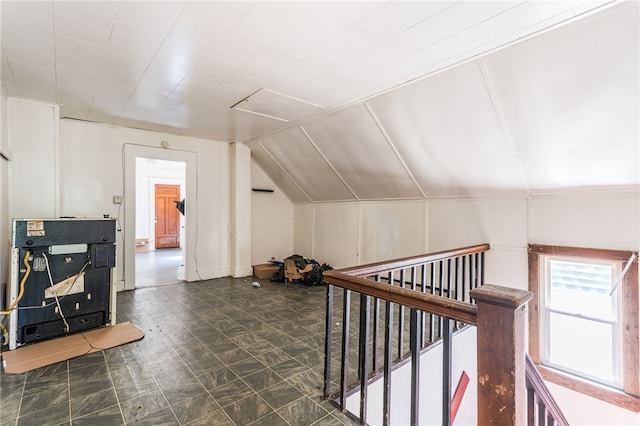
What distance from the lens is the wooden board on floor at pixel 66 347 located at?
2.32 meters

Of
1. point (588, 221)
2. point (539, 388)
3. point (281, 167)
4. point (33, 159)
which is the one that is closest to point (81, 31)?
point (33, 159)

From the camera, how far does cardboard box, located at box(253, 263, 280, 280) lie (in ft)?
17.6

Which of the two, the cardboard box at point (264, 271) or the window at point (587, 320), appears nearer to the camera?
A: the window at point (587, 320)

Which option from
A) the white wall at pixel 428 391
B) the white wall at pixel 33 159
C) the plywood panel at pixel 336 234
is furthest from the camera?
the plywood panel at pixel 336 234

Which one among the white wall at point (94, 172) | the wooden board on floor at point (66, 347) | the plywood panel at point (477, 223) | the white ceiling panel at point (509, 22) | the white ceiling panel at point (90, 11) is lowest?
the wooden board on floor at point (66, 347)

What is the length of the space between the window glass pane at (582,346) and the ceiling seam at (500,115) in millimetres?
1568

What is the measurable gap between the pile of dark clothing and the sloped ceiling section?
1814mm

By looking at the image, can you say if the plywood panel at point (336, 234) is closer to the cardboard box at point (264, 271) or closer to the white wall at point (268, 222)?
the white wall at point (268, 222)

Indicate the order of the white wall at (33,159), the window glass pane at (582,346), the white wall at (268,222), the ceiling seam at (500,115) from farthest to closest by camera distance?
the white wall at (268,222) < the white wall at (33,159) < the window glass pane at (582,346) < the ceiling seam at (500,115)

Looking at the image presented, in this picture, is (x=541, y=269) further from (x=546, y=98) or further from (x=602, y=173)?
(x=546, y=98)

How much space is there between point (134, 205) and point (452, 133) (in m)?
4.45

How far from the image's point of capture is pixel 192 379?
2160 mm

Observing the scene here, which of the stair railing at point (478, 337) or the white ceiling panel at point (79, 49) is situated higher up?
the white ceiling panel at point (79, 49)

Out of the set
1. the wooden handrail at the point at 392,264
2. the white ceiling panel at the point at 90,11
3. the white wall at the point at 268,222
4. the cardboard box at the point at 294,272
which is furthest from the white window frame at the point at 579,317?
the white ceiling panel at the point at 90,11
